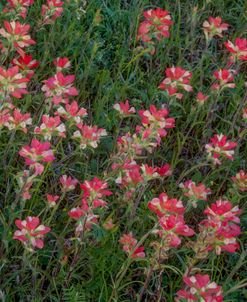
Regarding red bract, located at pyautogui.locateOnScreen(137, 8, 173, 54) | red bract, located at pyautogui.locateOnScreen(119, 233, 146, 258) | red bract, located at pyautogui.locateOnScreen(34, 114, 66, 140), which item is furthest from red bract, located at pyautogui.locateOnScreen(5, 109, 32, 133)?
red bract, located at pyautogui.locateOnScreen(137, 8, 173, 54)

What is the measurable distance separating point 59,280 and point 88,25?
1582mm

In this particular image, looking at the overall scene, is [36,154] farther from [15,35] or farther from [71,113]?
[15,35]

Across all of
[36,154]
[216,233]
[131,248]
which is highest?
[36,154]

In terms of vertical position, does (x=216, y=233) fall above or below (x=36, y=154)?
below

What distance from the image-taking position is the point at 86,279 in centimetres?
236

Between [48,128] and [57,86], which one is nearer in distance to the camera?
[48,128]

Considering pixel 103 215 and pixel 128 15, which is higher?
pixel 128 15

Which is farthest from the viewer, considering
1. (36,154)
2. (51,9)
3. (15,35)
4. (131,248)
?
(51,9)

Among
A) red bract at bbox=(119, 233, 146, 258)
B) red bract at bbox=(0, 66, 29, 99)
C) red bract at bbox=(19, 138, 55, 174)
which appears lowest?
red bract at bbox=(119, 233, 146, 258)

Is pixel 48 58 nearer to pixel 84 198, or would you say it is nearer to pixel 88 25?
pixel 88 25

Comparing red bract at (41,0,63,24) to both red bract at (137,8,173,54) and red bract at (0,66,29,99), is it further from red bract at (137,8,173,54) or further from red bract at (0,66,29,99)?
red bract at (0,66,29,99)

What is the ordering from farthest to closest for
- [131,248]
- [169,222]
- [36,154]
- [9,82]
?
[9,82] < [131,248] < [36,154] < [169,222]

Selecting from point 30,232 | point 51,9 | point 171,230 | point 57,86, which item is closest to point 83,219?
point 30,232

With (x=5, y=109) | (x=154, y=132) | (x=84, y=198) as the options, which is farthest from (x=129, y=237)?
(x=5, y=109)
